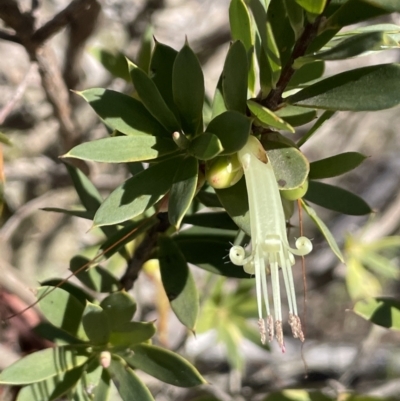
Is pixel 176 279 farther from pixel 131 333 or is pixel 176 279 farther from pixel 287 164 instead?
pixel 287 164

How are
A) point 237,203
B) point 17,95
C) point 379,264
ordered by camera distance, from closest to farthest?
1. point 237,203
2. point 17,95
3. point 379,264

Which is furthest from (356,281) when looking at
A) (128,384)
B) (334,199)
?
(128,384)

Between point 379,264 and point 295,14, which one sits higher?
point 295,14

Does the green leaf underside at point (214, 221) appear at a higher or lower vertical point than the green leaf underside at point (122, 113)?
lower

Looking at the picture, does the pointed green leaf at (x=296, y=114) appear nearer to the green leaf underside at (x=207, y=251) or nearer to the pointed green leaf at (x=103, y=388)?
the green leaf underside at (x=207, y=251)

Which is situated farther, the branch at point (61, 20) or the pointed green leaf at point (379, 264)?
the pointed green leaf at point (379, 264)

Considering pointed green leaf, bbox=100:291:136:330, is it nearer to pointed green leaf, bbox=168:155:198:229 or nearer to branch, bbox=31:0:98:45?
pointed green leaf, bbox=168:155:198:229

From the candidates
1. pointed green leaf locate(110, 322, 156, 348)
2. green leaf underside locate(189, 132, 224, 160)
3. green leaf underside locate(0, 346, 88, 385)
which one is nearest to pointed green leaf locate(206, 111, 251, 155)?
green leaf underside locate(189, 132, 224, 160)

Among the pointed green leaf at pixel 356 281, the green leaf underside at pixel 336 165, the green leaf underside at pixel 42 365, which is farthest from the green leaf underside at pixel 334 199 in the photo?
the pointed green leaf at pixel 356 281
